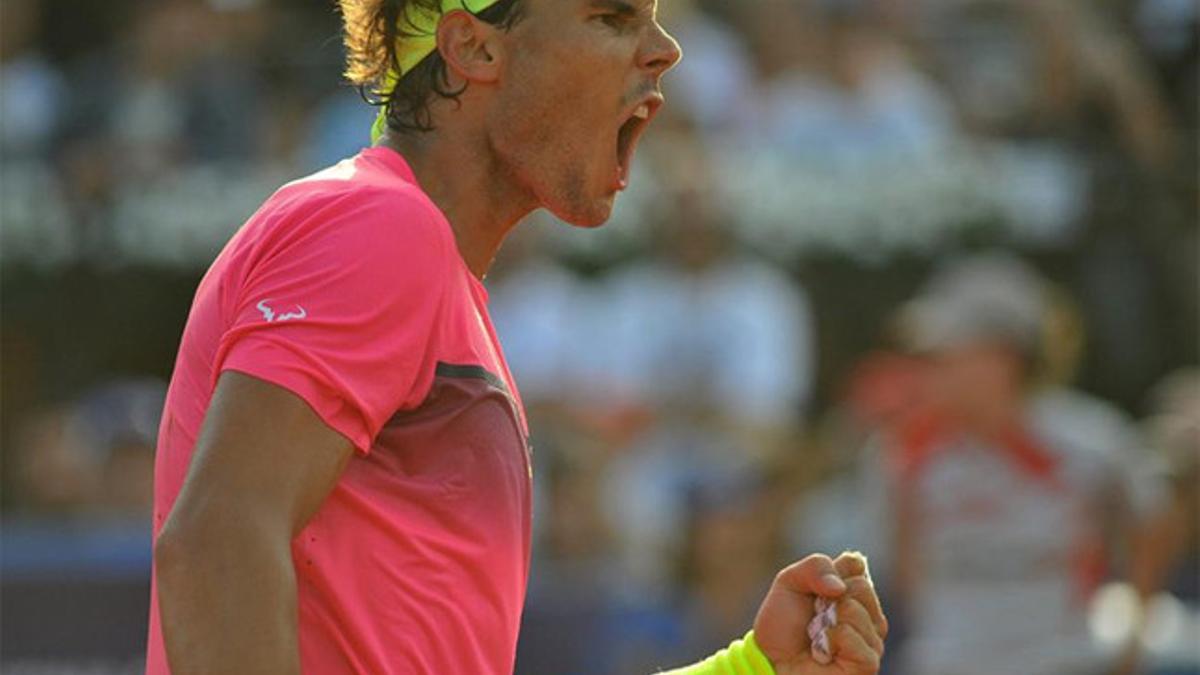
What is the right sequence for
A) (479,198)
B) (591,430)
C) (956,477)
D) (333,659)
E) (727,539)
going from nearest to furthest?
1. (333,659)
2. (479,198)
3. (956,477)
4. (727,539)
5. (591,430)

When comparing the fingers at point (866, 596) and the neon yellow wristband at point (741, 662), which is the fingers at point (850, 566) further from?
the neon yellow wristband at point (741, 662)

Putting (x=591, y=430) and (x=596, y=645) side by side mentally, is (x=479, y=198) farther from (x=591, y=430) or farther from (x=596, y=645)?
(x=591, y=430)

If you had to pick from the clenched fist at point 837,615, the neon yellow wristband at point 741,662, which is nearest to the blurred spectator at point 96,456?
the neon yellow wristband at point 741,662

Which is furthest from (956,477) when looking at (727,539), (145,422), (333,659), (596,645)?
(333,659)

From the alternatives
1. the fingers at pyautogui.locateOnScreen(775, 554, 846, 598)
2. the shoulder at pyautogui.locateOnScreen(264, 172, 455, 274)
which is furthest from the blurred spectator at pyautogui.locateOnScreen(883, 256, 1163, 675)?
the shoulder at pyautogui.locateOnScreen(264, 172, 455, 274)

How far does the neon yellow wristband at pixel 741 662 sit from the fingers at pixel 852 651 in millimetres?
145

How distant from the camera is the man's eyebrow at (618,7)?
293cm

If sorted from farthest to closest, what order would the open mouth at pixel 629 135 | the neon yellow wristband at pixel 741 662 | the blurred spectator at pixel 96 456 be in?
the blurred spectator at pixel 96 456
the neon yellow wristband at pixel 741 662
the open mouth at pixel 629 135

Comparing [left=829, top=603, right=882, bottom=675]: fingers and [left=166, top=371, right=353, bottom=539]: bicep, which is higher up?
[left=166, top=371, right=353, bottom=539]: bicep

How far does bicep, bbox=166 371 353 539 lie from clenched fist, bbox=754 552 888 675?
0.83 metres

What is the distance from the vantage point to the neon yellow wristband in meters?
3.16

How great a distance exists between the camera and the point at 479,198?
2928 mm

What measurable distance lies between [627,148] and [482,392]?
18.3 inches

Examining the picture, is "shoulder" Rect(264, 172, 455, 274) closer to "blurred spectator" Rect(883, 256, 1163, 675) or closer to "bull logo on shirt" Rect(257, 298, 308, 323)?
"bull logo on shirt" Rect(257, 298, 308, 323)
